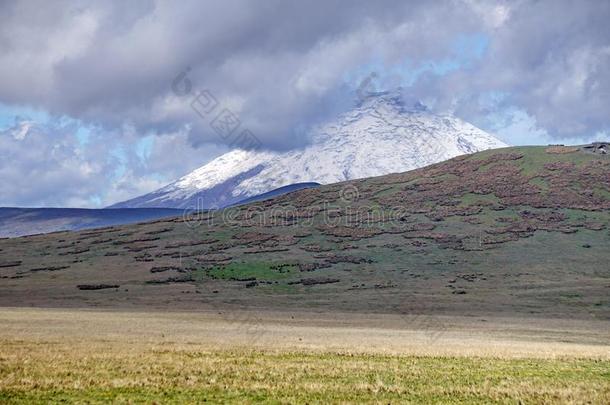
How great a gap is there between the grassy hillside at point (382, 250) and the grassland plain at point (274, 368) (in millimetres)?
35193

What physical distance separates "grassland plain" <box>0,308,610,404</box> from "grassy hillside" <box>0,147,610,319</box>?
115 feet

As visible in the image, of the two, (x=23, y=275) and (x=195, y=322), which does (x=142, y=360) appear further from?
(x=23, y=275)

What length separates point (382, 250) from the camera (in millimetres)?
117812

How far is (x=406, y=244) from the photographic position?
120 m

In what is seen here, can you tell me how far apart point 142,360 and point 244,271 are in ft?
256

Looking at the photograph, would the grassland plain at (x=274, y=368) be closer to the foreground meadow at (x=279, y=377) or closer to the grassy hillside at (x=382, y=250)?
→ the foreground meadow at (x=279, y=377)

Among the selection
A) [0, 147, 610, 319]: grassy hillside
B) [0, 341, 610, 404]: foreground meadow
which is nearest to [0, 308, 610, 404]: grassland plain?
[0, 341, 610, 404]: foreground meadow

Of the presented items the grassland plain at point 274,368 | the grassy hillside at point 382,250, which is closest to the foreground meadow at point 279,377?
the grassland plain at point 274,368

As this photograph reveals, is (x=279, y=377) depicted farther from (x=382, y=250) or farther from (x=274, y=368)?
(x=382, y=250)

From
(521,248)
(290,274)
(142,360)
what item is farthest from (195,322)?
(521,248)

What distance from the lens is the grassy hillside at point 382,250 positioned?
8731 centimetres

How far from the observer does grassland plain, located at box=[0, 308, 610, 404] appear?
21594 mm

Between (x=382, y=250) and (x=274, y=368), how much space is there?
3591 inches

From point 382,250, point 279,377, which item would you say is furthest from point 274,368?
point 382,250
